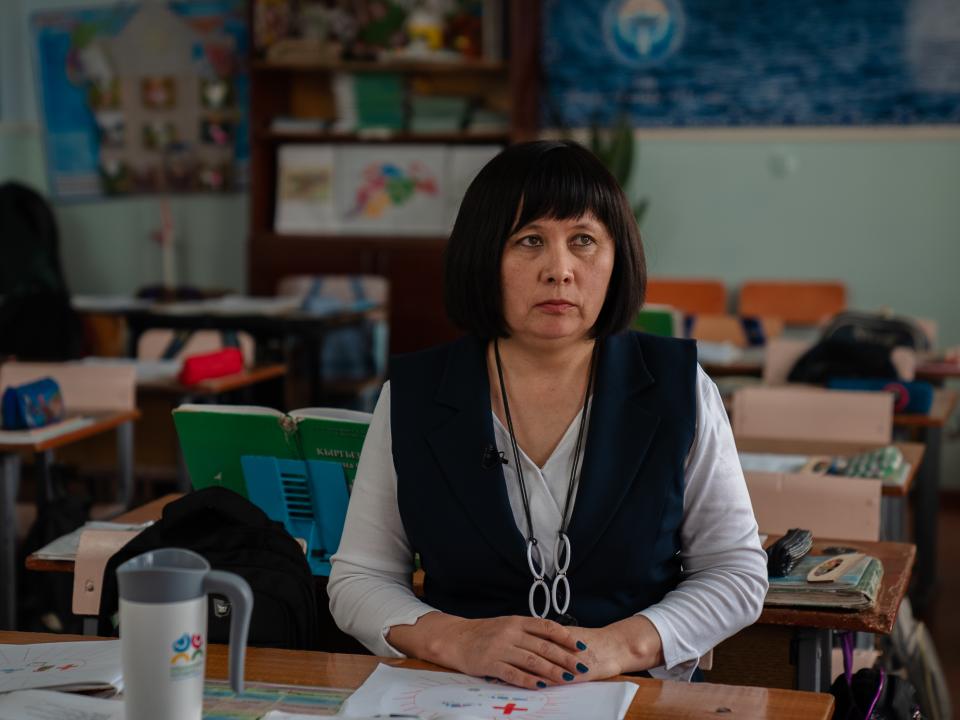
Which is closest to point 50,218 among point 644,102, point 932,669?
point 644,102

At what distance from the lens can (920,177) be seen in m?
6.03

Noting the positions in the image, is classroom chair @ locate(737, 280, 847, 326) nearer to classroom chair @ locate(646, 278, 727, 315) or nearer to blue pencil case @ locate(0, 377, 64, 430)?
classroom chair @ locate(646, 278, 727, 315)

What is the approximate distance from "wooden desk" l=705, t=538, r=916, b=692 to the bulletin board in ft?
14.9

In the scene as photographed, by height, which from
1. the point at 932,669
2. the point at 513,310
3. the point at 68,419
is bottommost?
the point at 932,669

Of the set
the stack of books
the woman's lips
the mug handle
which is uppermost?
the woman's lips

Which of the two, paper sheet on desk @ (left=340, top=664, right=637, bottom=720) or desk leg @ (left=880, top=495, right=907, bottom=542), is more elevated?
paper sheet on desk @ (left=340, top=664, right=637, bottom=720)

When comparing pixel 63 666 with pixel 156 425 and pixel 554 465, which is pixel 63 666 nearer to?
pixel 554 465

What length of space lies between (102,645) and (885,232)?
5.33 m

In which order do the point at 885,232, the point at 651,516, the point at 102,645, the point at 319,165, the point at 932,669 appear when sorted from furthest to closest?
the point at 319,165, the point at 885,232, the point at 932,669, the point at 651,516, the point at 102,645

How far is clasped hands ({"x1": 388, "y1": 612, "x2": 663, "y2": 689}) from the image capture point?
1341 millimetres

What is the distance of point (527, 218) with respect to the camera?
1.55 metres

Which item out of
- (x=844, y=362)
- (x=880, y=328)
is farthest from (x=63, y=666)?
(x=880, y=328)

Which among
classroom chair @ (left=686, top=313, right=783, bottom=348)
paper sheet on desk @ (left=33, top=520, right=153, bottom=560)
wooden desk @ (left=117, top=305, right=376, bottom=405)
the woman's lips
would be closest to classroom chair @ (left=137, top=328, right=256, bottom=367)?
wooden desk @ (left=117, top=305, right=376, bottom=405)

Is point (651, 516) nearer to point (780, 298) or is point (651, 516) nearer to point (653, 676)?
point (653, 676)
